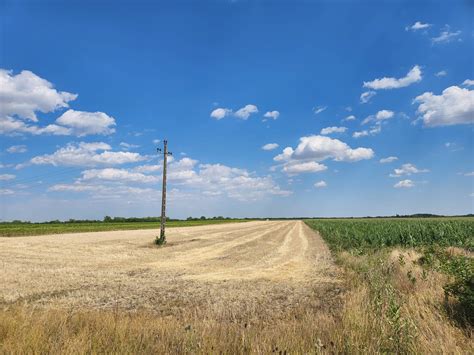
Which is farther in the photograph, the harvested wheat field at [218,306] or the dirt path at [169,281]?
the dirt path at [169,281]

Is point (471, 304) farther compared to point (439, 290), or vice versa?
point (439, 290)

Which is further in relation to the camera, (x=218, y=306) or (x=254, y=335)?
(x=218, y=306)

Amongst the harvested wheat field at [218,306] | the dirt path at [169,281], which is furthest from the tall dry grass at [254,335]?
the dirt path at [169,281]

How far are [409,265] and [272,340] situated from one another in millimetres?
10491

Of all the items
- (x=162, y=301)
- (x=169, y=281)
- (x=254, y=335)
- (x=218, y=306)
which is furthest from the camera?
(x=169, y=281)

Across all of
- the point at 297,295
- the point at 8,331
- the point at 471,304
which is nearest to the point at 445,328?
the point at 471,304

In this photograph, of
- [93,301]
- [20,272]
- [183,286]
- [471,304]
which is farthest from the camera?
[20,272]

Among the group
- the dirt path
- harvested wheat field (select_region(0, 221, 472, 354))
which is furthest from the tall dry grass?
the dirt path

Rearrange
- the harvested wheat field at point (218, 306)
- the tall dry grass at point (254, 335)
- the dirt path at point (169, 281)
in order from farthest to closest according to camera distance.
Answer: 1. the dirt path at point (169, 281)
2. the harvested wheat field at point (218, 306)
3. the tall dry grass at point (254, 335)

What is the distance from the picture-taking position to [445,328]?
612cm

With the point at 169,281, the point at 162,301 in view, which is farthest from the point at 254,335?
the point at 169,281

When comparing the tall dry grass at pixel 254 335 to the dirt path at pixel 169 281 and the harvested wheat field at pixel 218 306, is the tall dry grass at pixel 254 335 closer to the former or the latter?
the harvested wheat field at pixel 218 306

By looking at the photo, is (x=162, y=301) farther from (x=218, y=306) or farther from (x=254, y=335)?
(x=254, y=335)

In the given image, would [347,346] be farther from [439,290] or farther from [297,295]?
[297,295]
